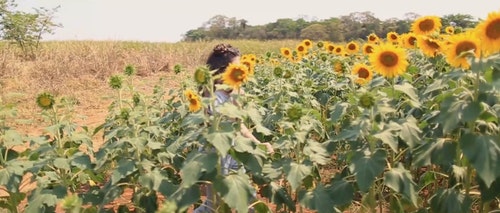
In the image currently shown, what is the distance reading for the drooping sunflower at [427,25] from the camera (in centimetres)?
423

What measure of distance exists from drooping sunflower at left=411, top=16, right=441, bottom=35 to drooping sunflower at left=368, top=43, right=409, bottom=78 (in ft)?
4.37

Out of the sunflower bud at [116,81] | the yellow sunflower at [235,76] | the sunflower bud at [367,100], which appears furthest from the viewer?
the sunflower bud at [116,81]

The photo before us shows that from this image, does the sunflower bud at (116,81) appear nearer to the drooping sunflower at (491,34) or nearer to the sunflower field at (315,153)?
the sunflower field at (315,153)

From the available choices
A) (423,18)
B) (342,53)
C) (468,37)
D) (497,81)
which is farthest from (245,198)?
(342,53)

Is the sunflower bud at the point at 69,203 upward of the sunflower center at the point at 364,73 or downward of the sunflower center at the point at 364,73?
upward

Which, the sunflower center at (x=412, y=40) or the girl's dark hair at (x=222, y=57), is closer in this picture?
the girl's dark hair at (x=222, y=57)

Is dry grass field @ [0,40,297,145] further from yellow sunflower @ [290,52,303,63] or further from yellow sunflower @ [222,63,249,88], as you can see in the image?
yellow sunflower @ [222,63,249,88]

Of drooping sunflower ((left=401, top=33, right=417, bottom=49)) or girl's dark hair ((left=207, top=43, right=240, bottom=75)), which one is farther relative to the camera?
drooping sunflower ((left=401, top=33, right=417, bottom=49))

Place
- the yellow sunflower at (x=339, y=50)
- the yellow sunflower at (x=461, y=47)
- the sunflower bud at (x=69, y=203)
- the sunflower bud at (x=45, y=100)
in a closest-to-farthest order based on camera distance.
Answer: the sunflower bud at (x=69, y=203) < the yellow sunflower at (x=461, y=47) < the sunflower bud at (x=45, y=100) < the yellow sunflower at (x=339, y=50)

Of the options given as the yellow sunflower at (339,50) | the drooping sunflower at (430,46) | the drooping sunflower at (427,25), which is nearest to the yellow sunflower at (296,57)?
the yellow sunflower at (339,50)

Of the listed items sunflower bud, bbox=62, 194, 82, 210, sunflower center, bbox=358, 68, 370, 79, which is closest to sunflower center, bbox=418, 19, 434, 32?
sunflower center, bbox=358, 68, 370, 79

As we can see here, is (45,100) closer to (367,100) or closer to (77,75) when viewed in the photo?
(367,100)

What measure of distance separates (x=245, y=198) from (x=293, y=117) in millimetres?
550

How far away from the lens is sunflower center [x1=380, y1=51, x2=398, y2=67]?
3027 millimetres
